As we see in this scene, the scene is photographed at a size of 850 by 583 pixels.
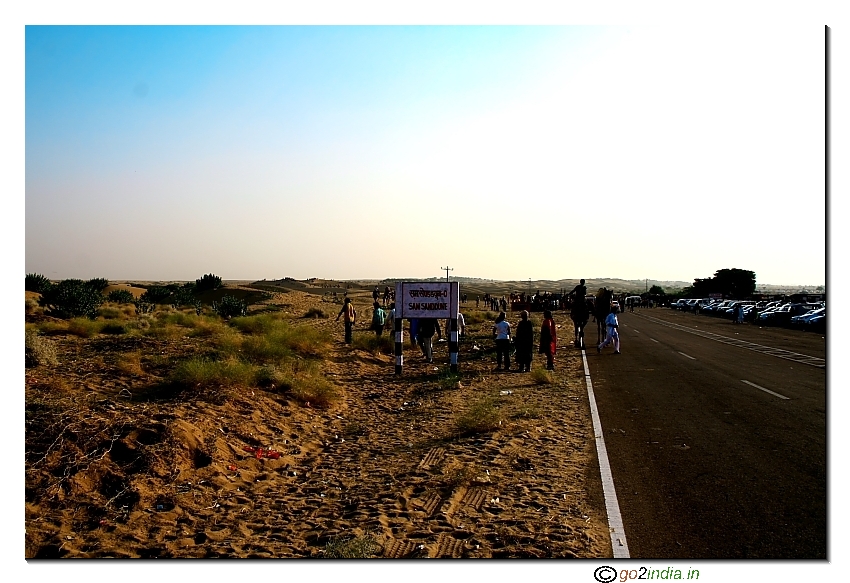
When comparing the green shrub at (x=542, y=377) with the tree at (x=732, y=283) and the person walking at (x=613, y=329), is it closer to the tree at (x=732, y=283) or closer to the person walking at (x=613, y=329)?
the person walking at (x=613, y=329)

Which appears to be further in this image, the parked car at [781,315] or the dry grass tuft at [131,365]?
the parked car at [781,315]

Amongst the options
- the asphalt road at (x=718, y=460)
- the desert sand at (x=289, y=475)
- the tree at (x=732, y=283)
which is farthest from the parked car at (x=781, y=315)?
the tree at (x=732, y=283)

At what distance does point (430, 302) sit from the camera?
15.6 meters

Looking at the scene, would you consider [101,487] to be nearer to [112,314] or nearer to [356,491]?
[356,491]

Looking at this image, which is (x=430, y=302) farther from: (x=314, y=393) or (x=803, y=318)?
(x=803, y=318)

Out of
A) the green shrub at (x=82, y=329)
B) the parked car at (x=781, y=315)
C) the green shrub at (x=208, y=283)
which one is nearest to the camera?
the green shrub at (x=82, y=329)

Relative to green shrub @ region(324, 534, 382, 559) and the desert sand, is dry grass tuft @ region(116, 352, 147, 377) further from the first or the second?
green shrub @ region(324, 534, 382, 559)

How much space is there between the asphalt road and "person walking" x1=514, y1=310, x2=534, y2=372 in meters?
1.71

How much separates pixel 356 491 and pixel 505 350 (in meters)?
10.4

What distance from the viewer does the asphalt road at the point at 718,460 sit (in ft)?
17.0

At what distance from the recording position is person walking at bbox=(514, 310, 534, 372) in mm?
15930

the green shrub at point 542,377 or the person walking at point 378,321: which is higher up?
the person walking at point 378,321

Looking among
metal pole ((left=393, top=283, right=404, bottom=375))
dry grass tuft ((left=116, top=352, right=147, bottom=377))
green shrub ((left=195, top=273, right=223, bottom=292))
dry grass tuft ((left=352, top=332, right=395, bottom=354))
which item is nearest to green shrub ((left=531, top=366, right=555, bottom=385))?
metal pole ((left=393, top=283, right=404, bottom=375))

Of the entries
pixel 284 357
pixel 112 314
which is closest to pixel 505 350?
pixel 284 357
